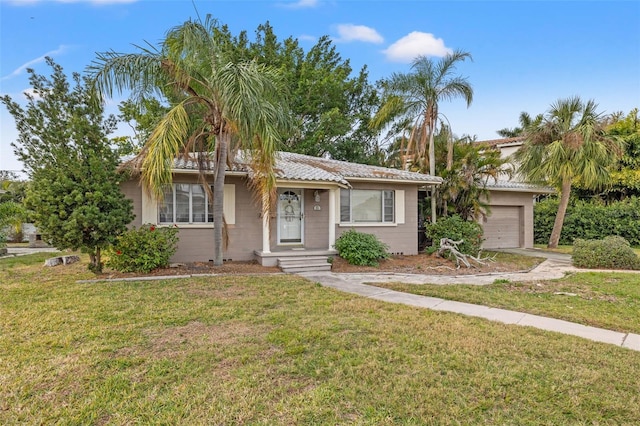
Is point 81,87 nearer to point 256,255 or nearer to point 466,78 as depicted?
point 256,255

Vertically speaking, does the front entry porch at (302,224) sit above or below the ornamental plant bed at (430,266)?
above

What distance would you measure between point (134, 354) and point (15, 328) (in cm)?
227

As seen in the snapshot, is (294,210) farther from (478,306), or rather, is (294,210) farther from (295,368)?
(295,368)

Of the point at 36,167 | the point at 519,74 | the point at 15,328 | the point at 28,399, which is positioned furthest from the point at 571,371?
the point at 519,74

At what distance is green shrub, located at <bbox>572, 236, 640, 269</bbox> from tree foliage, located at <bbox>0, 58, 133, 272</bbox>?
1376 cm

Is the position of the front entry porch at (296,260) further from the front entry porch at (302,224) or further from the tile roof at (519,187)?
the tile roof at (519,187)

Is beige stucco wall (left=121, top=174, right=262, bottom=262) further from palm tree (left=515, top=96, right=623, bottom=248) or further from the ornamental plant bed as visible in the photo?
palm tree (left=515, top=96, right=623, bottom=248)

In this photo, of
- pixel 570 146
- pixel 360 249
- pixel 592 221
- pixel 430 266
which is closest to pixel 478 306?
pixel 430 266

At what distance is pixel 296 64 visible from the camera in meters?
24.3

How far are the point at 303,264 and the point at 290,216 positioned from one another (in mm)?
2265

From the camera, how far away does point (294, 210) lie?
40.6ft

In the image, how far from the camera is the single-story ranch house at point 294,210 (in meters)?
10.9

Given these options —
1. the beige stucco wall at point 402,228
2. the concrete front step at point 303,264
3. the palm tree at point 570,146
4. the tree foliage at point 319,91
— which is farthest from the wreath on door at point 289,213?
the palm tree at point 570,146

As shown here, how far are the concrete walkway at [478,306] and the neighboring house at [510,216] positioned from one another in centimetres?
409
